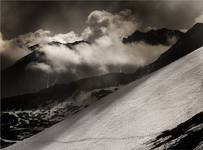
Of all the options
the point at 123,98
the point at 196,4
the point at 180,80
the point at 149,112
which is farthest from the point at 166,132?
the point at 196,4

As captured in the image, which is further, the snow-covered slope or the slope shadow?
the snow-covered slope

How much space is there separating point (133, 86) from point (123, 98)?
16.6 inches

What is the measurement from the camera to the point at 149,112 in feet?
20.1

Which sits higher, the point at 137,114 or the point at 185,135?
the point at 137,114

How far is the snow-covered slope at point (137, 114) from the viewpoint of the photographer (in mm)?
5625

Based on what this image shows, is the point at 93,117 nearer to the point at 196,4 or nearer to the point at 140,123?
the point at 140,123

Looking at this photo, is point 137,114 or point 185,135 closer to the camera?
point 185,135

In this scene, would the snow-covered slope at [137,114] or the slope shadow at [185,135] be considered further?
the snow-covered slope at [137,114]

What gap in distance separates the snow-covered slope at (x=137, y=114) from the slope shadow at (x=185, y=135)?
9 centimetres

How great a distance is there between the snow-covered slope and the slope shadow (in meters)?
0.09

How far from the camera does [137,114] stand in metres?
6.33

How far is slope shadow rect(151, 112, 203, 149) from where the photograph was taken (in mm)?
5035

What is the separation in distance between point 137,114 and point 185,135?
131cm

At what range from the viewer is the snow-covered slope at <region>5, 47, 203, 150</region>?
5.62 metres
